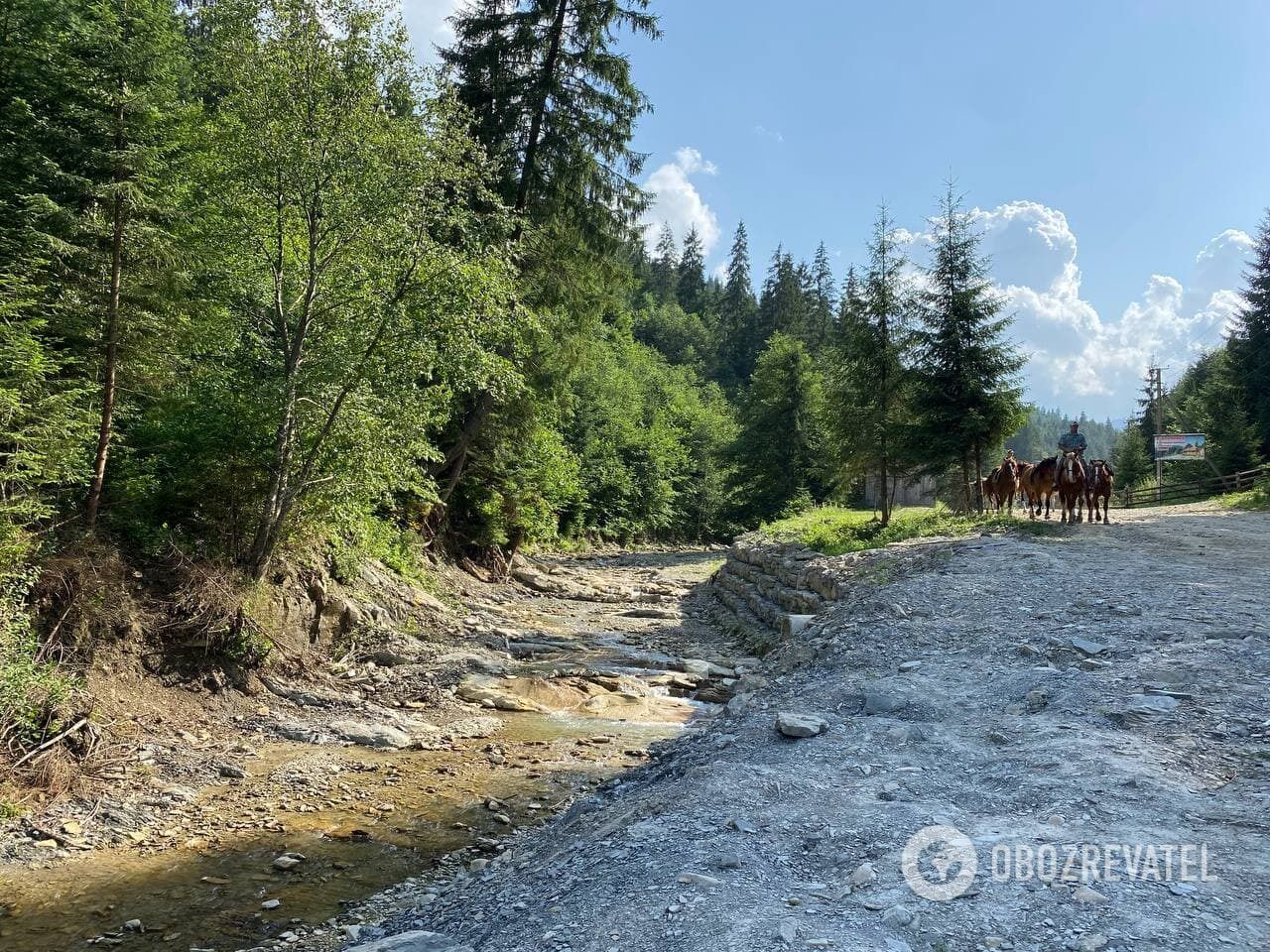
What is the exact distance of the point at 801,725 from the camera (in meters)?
6.94

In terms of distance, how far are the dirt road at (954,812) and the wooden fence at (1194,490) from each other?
29801 millimetres

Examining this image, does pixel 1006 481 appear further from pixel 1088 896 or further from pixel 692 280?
pixel 692 280

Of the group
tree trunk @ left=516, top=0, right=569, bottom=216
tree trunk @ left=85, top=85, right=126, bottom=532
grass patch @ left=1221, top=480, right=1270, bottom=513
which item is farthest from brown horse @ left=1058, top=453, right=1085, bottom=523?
tree trunk @ left=85, top=85, right=126, bottom=532

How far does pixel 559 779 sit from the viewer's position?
9094 mm

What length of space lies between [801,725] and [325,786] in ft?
18.6

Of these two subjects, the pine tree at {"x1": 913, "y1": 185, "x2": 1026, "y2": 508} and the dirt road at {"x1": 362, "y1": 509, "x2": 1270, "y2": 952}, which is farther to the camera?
the pine tree at {"x1": 913, "y1": 185, "x2": 1026, "y2": 508}

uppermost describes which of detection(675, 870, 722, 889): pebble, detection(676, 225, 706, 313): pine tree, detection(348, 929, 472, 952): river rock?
detection(676, 225, 706, 313): pine tree

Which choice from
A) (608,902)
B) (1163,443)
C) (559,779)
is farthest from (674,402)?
(608,902)

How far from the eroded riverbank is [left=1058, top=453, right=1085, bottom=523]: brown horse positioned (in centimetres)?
925

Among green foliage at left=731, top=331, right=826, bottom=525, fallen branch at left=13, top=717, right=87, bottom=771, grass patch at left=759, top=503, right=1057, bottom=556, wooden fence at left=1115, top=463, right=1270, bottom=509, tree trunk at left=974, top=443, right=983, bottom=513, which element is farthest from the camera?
green foliage at left=731, top=331, right=826, bottom=525

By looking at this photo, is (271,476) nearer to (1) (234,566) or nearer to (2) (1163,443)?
(1) (234,566)

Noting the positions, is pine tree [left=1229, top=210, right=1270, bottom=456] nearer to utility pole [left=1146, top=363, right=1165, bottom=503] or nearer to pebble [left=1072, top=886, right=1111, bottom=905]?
utility pole [left=1146, top=363, right=1165, bottom=503]

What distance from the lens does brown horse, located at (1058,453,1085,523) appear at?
17281mm

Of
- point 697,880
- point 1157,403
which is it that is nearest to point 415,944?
point 697,880
